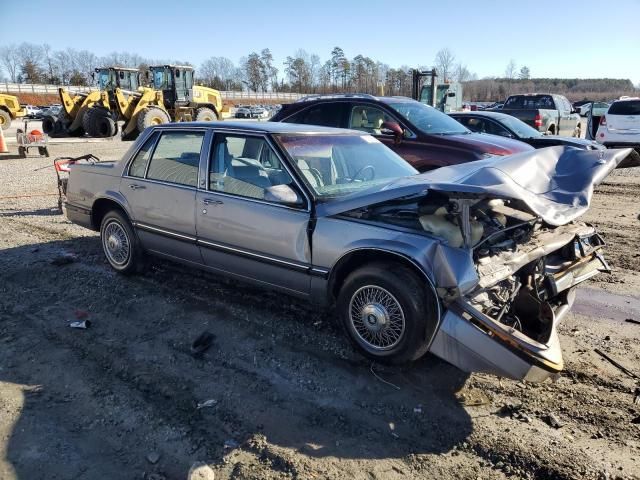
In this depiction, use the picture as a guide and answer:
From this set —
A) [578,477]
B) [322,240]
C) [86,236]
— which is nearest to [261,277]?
[322,240]

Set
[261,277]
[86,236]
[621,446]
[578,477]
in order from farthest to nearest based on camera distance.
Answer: [86,236] → [261,277] → [621,446] → [578,477]

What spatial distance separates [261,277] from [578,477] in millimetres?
2614

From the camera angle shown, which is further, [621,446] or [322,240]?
[322,240]

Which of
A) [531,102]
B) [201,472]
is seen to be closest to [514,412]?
[201,472]

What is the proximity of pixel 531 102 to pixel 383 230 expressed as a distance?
17.6 meters

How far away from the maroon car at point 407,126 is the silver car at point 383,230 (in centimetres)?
254

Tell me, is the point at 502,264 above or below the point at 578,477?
above

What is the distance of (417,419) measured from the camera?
9.84 feet

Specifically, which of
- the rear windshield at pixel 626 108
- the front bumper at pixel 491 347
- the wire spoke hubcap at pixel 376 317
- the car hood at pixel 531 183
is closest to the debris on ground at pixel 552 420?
the front bumper at pixel 491 347

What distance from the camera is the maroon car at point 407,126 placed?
7106 millimetres

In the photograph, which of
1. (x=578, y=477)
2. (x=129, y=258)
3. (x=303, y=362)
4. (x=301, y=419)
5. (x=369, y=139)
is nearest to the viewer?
(x=578, y=477)

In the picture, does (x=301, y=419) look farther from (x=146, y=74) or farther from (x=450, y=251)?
(x=146, y=74)

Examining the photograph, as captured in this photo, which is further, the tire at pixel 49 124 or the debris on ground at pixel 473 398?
the tire at pixel 49 124

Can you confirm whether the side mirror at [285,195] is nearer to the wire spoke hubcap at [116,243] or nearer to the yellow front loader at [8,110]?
the wire spoke hubcap at [116,243]
